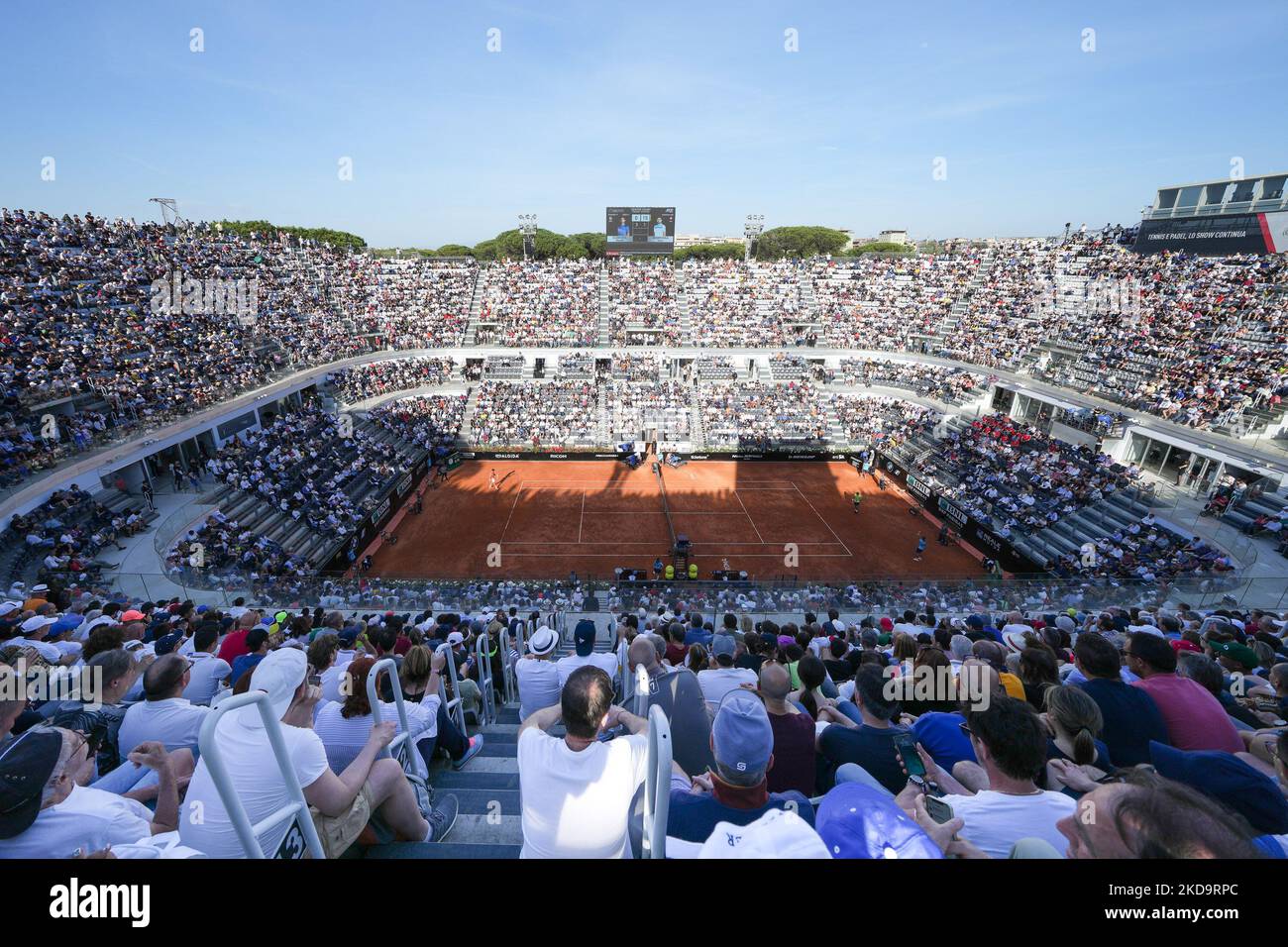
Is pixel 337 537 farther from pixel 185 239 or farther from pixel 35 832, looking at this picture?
pixel 185 239

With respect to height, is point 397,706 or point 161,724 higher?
point 397,706

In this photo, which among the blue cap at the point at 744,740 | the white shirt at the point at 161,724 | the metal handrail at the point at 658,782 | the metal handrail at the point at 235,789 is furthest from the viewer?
the white shirt at the point at 161,724

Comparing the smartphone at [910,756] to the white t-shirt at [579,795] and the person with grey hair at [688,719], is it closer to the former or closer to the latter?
the person with grey hair at [688,719]

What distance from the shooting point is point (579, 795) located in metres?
3.06

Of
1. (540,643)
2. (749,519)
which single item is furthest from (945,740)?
(749,519)

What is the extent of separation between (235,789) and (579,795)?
163 centimetres

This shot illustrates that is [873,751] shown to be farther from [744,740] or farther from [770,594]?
[770,594]

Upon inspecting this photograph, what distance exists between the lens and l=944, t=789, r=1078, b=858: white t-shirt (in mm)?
3049

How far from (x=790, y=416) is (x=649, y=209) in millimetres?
27848

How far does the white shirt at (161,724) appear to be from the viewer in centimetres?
454

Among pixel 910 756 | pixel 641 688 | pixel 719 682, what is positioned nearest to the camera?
pixel 641 688

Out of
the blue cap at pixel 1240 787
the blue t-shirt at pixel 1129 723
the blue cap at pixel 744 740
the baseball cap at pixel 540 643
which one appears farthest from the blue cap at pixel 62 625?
the blue cap at pixel 1240 787

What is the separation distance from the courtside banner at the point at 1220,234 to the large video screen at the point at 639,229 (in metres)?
37.5

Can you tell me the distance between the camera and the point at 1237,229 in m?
36.9
